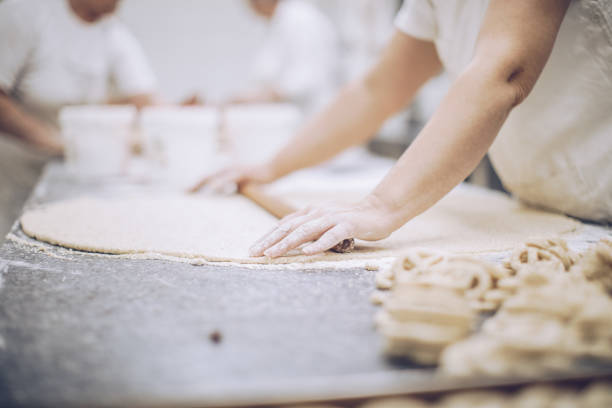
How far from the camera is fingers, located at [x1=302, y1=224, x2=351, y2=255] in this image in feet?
2.47

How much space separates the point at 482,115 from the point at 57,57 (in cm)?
193

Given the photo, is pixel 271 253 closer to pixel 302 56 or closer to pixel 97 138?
pixel 97 138

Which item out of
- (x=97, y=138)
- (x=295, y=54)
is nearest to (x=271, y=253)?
(x=97, y=138)

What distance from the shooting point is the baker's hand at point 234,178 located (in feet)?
4.76

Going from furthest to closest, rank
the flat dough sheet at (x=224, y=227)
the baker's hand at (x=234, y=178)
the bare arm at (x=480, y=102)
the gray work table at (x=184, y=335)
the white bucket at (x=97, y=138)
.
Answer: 1. the white bucket at (x=97, y=138)
2. the baker's hand at (x=234, y=178)
3. the flat dough sheet at (x=224, y=227)
4. the bare arm at (x=480, y=102)
5. the gray work table at (x=184, y=335)

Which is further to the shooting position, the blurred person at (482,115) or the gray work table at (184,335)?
the blurred person at (482,115)

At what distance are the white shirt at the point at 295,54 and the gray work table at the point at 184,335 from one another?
8.32ft

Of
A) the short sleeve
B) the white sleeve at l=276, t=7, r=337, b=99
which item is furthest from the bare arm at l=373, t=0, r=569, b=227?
the white sleeve at l=276, t=7, r=337, b=99

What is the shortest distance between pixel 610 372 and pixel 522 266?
301mm

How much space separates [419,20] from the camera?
1.11m

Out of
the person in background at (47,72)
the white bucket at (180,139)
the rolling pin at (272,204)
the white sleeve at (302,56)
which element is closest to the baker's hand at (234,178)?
the rolling pin at (272,204)

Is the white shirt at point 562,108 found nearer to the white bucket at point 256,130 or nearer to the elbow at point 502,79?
the elbow at point 502,79

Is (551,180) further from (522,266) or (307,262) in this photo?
(307,262)

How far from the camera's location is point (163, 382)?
44 centimetres
